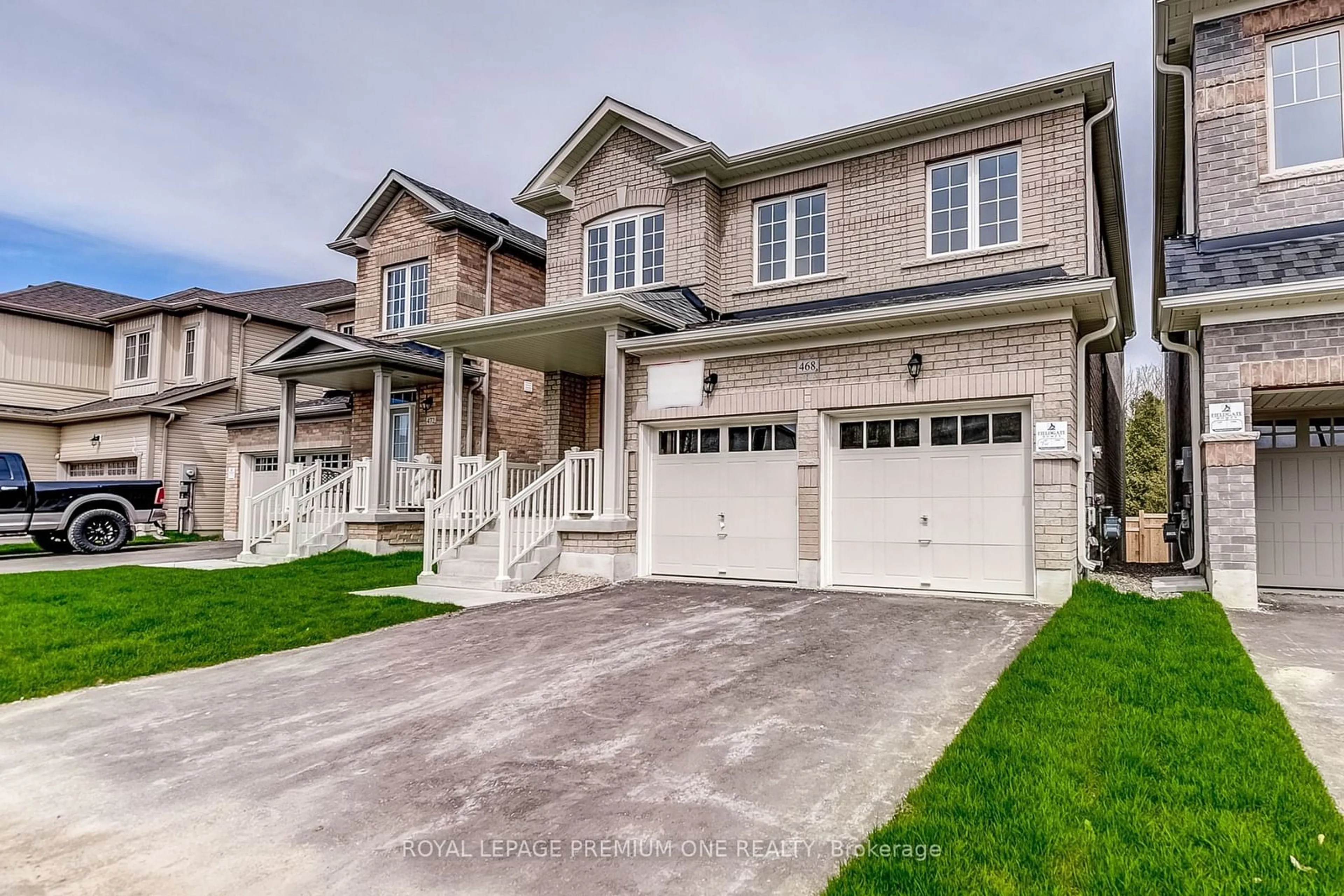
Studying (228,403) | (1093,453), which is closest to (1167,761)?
(1093,453)

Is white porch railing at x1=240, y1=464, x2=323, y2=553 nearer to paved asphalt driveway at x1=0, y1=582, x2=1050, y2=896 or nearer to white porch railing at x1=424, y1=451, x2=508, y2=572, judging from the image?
white porch railing at x1=424, y1=451, x2=508, y2=572

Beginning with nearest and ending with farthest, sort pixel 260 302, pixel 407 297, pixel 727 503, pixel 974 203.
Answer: pixel 727 503 < pixel 974 203 < pixel 407 297 < pixel 260 302

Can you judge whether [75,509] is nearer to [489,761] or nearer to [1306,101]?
[489,761]

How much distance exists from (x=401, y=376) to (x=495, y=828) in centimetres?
1327

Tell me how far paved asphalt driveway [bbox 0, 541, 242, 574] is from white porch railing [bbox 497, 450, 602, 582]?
6.65 meters

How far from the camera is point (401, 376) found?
1532 cm

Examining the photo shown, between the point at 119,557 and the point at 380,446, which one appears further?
the point at 119,557

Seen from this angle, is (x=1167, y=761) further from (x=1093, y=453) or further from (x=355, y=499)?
(x=355, y=499)

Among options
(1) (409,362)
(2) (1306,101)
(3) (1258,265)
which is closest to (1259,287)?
(3) (1258,265)

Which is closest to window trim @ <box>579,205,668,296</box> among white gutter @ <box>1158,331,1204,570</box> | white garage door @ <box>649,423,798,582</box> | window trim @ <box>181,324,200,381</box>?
white garage door @ <box>649,423,798,582</box>

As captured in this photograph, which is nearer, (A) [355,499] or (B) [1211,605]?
(B) [1211,605]

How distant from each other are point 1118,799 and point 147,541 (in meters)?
21.0

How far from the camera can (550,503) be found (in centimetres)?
1097

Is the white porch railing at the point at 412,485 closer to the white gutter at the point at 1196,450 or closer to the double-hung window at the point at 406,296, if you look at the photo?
the double-hung window at the point at 406,296
